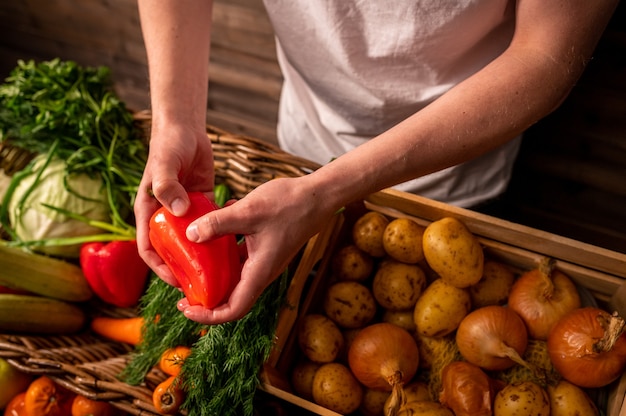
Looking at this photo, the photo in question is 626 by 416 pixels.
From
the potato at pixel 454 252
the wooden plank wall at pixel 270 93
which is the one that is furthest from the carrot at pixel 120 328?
the wooden plank wall at pixel 270 93

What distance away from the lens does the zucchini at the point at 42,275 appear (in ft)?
4.41

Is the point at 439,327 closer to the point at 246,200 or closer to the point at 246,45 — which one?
the point at 246,200

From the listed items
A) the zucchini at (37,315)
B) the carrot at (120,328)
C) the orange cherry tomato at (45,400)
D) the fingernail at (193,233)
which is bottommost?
the orange cherry tomato at (45,400)

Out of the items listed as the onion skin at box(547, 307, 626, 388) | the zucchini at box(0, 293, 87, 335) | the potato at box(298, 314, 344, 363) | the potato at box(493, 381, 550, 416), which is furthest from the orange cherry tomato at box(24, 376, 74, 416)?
the onion skin at box(547, 307, 626, 388)

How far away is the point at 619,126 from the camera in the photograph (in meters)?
1.52

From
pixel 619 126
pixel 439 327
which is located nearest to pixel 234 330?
pixel 439 327

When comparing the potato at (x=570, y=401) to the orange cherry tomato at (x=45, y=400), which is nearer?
the potato at (x=570, y=401)

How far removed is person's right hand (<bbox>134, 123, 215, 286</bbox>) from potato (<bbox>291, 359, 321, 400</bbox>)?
0.31 meters

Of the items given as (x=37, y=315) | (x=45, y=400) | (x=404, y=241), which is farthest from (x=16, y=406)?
(x=404, y=241)

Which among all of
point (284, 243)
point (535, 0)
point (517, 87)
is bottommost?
point (284, 243)

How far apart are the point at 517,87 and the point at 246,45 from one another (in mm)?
1580

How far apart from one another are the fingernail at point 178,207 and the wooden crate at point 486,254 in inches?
11.8

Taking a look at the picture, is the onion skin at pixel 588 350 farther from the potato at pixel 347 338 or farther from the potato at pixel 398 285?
the potato at pixel 347 338

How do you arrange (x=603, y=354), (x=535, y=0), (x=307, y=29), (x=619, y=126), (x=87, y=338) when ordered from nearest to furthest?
(x=535, y=0)
(x=603, y=354)
(x=307, y=29)
(x=87, y=338)
(x=619, y=126)
